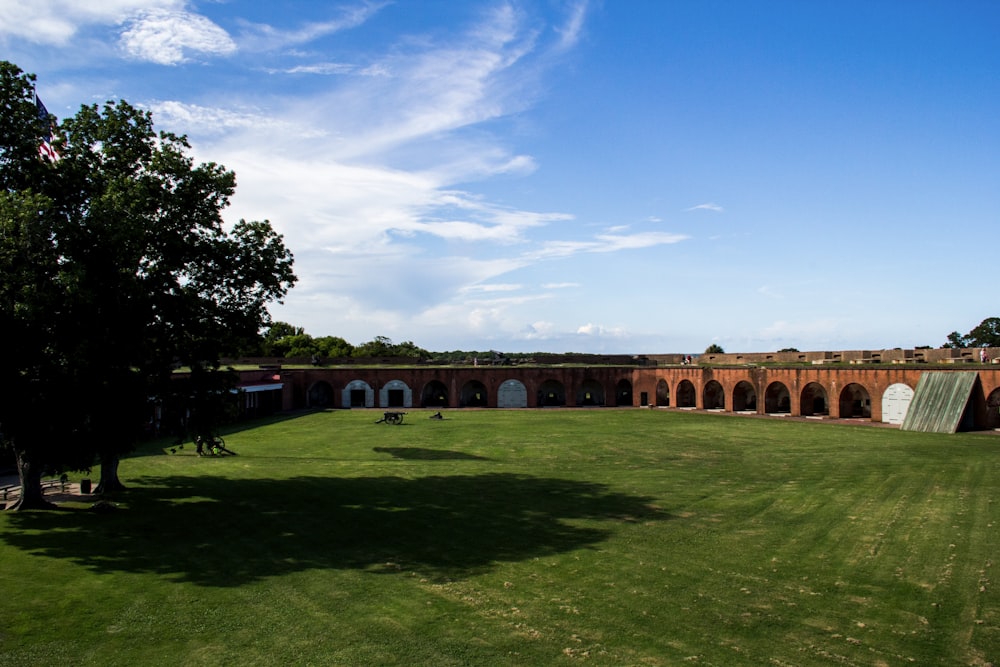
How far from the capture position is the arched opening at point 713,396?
44.8 metres

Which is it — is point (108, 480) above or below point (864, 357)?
below

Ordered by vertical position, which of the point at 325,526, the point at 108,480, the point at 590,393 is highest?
the point at 590,393

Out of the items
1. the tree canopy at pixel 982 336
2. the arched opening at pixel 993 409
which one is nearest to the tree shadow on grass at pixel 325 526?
the arched opening at pixel 993 409

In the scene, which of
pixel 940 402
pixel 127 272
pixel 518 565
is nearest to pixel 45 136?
pixel 127 272

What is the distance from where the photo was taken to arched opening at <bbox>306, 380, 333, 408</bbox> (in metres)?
50.4

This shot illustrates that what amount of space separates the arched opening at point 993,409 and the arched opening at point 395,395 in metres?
34.2

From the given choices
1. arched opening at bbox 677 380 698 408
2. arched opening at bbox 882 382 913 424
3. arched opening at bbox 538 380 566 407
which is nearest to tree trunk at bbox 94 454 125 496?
arched opening at bbox 882 382 913 424

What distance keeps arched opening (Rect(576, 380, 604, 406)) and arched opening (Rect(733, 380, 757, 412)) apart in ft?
35.5

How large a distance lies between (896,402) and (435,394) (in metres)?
32.7

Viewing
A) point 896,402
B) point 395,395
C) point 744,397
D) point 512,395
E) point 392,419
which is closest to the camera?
point 896,402

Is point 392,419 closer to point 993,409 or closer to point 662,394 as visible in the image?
point 662,394

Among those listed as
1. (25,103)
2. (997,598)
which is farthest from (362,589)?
(25,103)

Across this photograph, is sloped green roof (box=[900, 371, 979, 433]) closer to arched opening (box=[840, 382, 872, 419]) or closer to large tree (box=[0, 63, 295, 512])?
arched opening (box=[840, 382, 872, 419])

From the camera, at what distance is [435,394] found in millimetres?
54781
